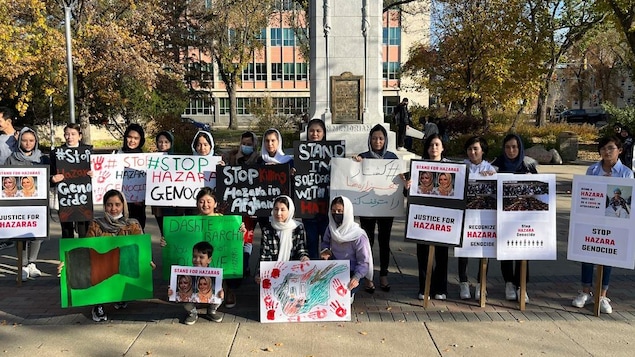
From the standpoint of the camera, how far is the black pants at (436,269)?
6055 millimetres

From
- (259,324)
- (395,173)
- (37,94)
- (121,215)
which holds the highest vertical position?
(37,94)

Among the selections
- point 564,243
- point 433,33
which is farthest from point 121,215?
point 433,33

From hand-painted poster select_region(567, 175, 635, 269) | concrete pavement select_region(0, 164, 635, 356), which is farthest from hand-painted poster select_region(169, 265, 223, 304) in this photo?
hand-painted poster select_region(567, 175, 635, 269)

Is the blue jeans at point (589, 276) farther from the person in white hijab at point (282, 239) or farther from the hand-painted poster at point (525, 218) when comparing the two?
the person in white hijab at point (282, 239)

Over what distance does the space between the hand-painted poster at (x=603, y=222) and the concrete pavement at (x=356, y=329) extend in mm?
623

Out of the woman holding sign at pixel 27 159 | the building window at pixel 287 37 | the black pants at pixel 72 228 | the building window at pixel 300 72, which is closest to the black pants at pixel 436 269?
the black pants at pixel 72 228

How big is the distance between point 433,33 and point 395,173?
24108 mm

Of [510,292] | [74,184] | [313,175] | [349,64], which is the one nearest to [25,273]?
[74,184]

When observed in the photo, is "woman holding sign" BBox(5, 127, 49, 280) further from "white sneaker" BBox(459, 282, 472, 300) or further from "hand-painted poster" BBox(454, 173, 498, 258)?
"white sneaker" BBox(459, 282, 472, 300)

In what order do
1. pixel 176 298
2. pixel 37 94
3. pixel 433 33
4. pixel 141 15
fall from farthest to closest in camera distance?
pixel 433 33, pixel 37 94, pixel 141 15, pixel 176 298

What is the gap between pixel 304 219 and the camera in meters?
6.69

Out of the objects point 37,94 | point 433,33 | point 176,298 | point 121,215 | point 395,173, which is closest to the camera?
point 176,298

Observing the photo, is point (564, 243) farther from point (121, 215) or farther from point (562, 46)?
point (562, 46)

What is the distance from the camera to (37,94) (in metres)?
26.2
